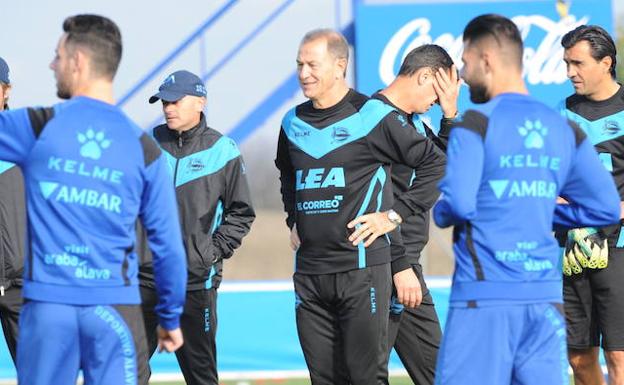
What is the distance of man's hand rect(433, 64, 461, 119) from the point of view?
6.29 meters

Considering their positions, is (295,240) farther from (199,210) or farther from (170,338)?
(170,338)

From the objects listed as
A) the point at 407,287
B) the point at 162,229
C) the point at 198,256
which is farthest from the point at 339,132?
the point at 162,229

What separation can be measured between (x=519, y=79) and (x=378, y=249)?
152 cm

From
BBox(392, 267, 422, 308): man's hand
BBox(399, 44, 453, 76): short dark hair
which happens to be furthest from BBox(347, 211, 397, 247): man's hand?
BBox(399, 44, 453, 76): short dark hair

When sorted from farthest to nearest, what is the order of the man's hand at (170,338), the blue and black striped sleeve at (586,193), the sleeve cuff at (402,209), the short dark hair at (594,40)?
the short dark hair at (594,40) < the sleeve cuff at (402,209) < the blue and black striped sleeve at (586,193) < the man's hand at (170,338)

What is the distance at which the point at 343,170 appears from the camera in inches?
233

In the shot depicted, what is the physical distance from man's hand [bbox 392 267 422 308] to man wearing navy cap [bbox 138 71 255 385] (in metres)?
1.13

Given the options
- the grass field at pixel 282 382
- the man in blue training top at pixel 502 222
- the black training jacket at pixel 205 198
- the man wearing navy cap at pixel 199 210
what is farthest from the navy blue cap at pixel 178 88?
the grass field at pixel 282 382

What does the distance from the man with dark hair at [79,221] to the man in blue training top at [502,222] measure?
123 cm

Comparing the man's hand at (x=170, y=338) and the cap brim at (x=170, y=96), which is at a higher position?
the cap brim at (x=170, y=96)

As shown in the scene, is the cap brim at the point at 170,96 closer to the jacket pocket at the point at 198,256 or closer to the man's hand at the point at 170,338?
the jacket pocket at the point at 198,256

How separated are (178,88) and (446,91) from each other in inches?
64.3

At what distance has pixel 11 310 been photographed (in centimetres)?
674

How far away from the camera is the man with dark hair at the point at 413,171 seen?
21.1 feet
